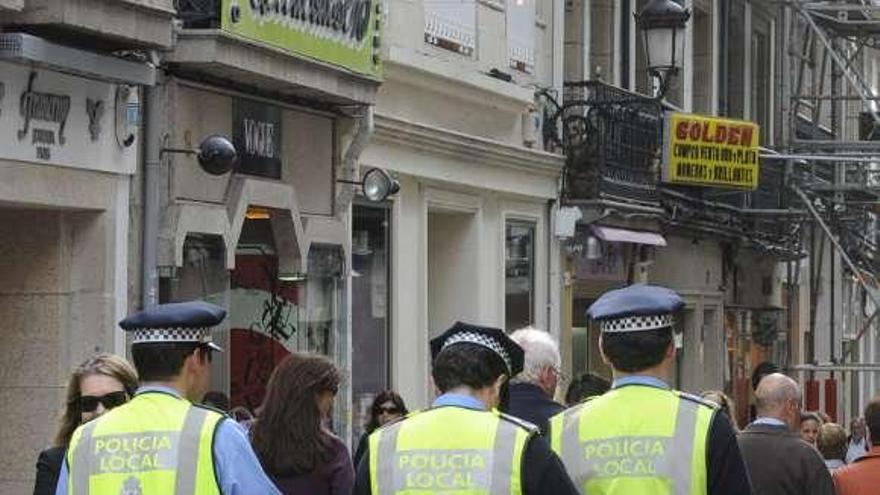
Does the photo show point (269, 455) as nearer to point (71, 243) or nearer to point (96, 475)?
point (96, 475)

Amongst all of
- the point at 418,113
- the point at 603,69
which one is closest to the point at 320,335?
the point at 418,113

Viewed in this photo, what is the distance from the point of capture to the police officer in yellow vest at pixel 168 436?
722 cm

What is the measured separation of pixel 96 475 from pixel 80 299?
7.65 meters

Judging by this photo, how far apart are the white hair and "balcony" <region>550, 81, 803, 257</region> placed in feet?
47.0

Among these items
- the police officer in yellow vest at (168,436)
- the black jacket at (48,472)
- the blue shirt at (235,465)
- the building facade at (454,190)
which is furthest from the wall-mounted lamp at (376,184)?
the blue shirt at (235,465)

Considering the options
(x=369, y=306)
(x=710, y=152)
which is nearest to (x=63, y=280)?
(x=369, y=306)

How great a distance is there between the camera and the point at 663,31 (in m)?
23.8

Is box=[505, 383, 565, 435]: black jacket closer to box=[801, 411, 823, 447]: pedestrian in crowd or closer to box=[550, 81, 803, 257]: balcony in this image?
box=[801, 411, 823, 447]: pedestrian in crowd

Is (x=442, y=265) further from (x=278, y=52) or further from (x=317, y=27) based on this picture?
(x=278, y=52)

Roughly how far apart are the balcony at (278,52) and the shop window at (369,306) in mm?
1758

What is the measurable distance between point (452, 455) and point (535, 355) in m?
2.60

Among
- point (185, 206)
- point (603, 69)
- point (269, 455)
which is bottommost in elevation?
point (269, 455)

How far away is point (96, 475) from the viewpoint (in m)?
7.36

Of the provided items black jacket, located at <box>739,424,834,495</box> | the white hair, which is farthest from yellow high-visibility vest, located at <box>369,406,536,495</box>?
black jacket, located at <box>739,424,834,495</box>
